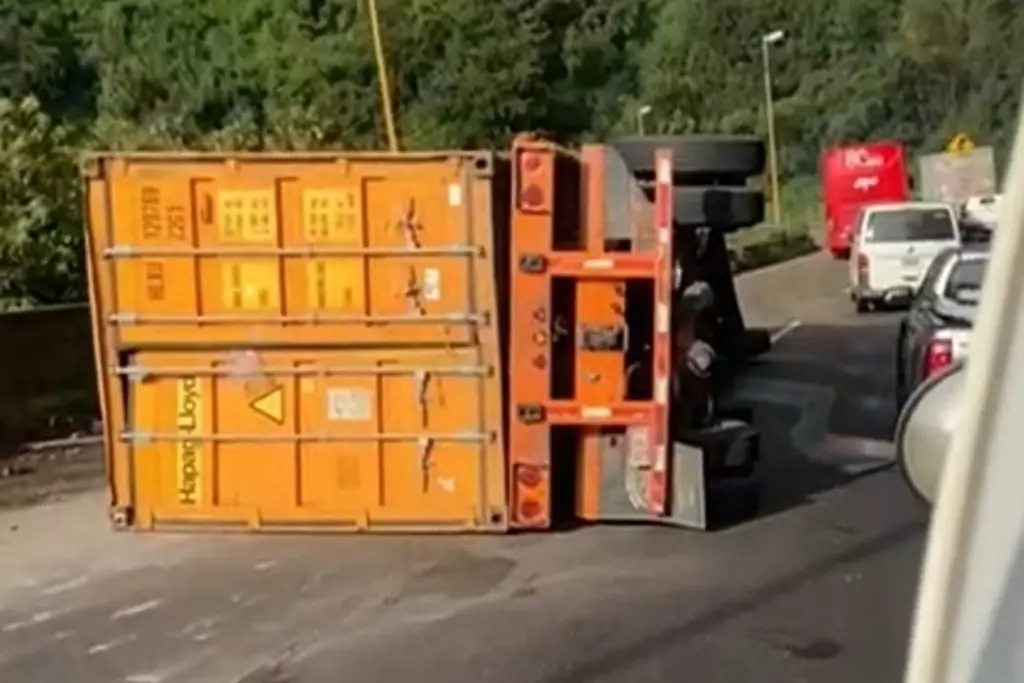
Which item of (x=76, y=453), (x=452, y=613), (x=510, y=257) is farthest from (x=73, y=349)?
(x=452, y=613)

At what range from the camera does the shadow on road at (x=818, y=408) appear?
1376cm

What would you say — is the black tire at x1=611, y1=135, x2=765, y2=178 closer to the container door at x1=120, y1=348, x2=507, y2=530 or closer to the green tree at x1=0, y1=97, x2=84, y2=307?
the container door at x1=120, y1=348, x2=507, y2=530

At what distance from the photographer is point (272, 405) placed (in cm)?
1173

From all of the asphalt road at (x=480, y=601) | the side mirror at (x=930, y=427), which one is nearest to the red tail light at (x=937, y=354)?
the asphalt road at (x=480, y=601)

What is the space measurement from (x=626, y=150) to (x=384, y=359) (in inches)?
100.0

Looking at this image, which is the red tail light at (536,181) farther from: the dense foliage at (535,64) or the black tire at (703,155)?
the dense foliage at (535,64)

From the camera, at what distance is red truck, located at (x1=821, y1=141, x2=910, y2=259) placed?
47.2 metres

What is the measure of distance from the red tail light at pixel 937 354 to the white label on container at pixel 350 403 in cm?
325

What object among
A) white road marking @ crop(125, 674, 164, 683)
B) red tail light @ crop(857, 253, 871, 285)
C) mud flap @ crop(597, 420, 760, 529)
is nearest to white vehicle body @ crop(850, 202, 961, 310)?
red tail light @ crop(857, 253, 871, 285)

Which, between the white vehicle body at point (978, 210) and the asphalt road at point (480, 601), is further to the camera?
the white vehicle body at point (978, 210)

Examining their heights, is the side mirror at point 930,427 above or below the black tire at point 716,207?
above

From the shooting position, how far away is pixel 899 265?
3130cm

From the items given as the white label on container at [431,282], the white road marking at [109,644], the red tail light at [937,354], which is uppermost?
the white label on container at [431,282]

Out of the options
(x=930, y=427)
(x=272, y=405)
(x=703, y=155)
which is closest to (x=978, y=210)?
(x=703, y=155)
